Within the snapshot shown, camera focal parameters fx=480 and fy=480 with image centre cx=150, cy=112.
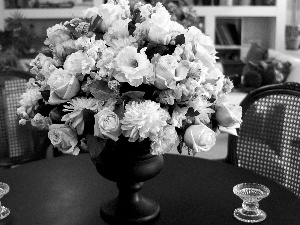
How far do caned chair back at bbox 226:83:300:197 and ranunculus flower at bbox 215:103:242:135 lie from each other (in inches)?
24.7

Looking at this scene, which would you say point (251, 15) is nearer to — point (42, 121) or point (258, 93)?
point (258, 93)

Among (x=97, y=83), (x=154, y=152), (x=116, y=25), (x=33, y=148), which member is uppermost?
(x=116, y=25)

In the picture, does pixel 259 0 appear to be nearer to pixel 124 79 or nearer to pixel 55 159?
pixel 55 159

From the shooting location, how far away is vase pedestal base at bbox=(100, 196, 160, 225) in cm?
116

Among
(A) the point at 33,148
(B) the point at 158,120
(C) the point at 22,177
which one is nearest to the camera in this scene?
(B) the point at 158,120

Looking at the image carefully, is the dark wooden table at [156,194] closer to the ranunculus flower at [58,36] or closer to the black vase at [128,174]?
the black vase at [128,174]

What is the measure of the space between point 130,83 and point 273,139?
37.0 inches

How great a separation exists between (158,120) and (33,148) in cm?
127

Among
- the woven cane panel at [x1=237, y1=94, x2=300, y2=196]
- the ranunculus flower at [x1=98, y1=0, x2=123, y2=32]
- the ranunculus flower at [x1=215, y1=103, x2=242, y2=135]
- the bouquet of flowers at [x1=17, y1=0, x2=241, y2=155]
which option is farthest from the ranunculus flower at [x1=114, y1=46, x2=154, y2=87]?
the woven cane panel at [x1=237, y1=94, x2=300, y2=196]

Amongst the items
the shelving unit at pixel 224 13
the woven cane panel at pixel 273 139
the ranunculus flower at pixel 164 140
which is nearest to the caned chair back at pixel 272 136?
the woven cane panel at pixel 273 139

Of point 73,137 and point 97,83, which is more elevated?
point 97,83

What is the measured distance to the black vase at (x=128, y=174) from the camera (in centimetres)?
106

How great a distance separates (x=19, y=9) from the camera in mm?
5199

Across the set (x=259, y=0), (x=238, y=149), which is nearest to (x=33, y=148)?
(x=238, y=149)
